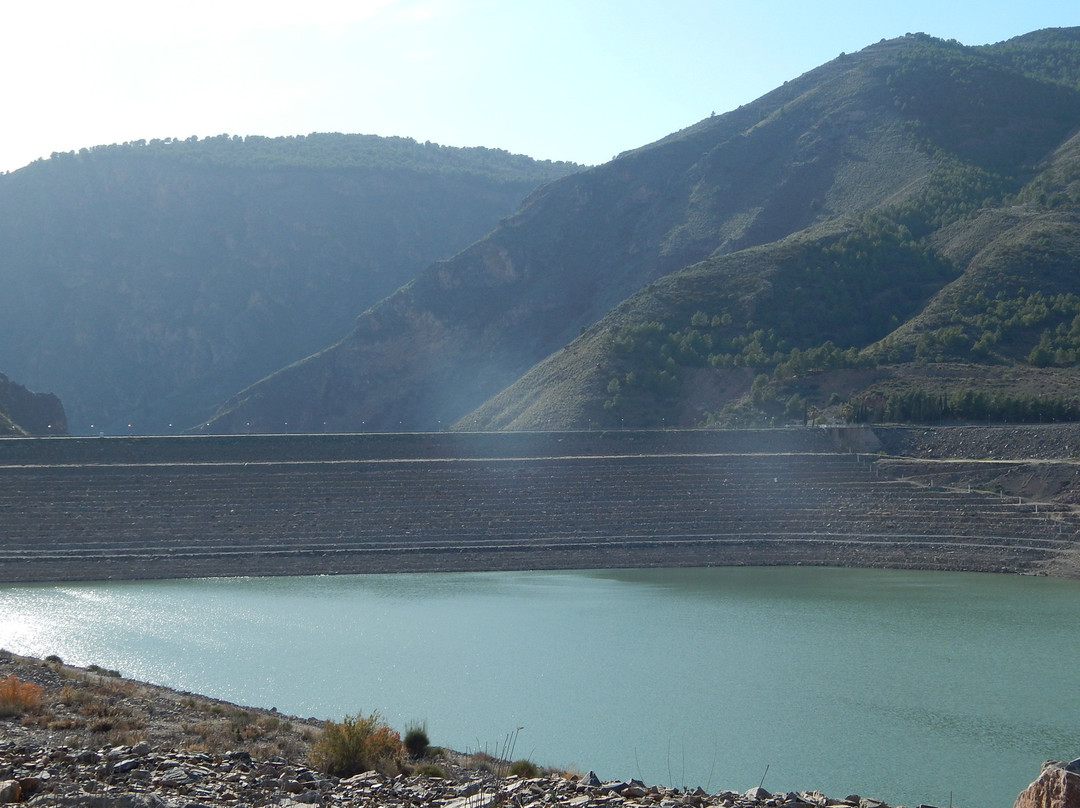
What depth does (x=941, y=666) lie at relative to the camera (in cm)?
2127

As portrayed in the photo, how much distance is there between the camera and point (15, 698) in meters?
13.5

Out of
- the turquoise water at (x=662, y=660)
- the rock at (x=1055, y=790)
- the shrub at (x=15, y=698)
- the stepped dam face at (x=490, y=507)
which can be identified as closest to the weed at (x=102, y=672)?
the turquoise water at (x=662, y=660)

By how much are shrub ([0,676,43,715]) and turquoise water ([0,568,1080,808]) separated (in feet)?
15.6

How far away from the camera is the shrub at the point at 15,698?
1327 centimetres

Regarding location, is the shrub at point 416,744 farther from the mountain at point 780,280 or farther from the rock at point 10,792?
the mountain at point 780,280

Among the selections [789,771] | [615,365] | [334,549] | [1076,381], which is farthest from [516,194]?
[789,771]

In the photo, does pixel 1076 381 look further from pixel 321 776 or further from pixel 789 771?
pixel 321 776

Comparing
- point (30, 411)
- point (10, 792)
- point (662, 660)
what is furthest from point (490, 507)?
point (30, 411)

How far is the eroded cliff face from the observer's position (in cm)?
5462

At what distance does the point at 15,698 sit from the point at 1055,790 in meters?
10.7

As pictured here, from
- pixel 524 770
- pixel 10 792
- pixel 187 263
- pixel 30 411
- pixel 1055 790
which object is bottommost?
pixel 524 770

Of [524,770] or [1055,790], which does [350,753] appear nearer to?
[524,770]

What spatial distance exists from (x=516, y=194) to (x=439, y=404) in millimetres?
42674

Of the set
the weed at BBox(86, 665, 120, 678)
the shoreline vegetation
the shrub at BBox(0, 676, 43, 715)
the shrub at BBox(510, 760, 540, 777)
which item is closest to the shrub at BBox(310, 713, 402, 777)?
the shoreline vegetation
